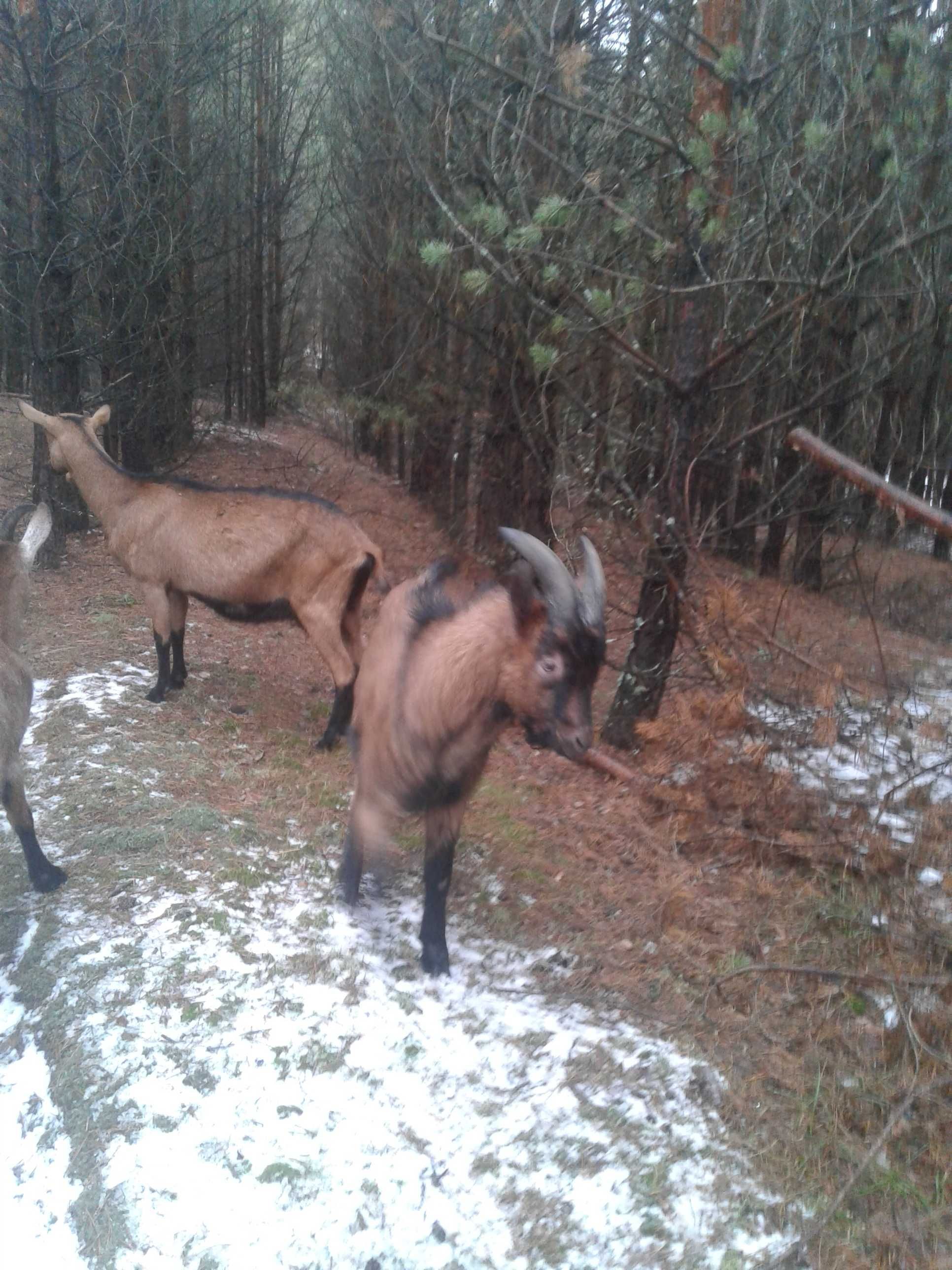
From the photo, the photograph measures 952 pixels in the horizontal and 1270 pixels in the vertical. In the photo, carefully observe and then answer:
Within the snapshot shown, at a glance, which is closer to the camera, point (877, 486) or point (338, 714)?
point (877, 486)

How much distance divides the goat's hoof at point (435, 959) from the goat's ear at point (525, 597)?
1575 mm

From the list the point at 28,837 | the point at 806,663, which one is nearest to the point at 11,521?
the point at 28,837

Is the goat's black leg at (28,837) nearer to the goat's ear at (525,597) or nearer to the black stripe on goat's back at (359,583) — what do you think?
the goat's ear at (525,597)

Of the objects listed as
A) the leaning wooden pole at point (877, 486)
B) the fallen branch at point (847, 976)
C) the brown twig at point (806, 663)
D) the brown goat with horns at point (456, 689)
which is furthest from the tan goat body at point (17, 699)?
the brown twig at point (806, 663)

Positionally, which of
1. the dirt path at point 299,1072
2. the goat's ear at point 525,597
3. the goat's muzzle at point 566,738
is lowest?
the dirt path at point 299,1072

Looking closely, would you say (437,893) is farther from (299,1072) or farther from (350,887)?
(299,1072)

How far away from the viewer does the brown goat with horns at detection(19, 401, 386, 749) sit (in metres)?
6.14

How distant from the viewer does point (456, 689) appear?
11.1 ft

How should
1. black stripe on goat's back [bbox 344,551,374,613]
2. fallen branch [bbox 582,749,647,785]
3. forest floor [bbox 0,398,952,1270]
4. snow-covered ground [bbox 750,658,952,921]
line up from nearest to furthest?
1. forest floor [bbox 0,398,952,1270]
2. snow-covered ground [bbox 750,658,952,921]
3. fallen branch [bbox 582,749,647,785]
4. black stripe on goat's back [bbox 344,551,374,613]

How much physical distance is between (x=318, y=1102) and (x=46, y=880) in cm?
174

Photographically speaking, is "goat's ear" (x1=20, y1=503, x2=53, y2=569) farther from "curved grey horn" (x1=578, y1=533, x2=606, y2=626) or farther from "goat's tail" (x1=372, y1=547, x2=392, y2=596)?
"curved grey horn" (x1=578, y1=533, x2=606, y2=626)

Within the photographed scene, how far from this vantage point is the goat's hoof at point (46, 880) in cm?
414

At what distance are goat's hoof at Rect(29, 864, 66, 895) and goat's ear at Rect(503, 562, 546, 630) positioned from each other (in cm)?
246

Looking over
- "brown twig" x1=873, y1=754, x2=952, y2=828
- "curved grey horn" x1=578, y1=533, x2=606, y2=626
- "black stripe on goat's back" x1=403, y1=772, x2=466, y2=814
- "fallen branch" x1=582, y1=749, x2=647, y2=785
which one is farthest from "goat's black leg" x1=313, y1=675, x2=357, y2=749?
"brown twig" x1=873, y1=754, x2=952, y2=828
